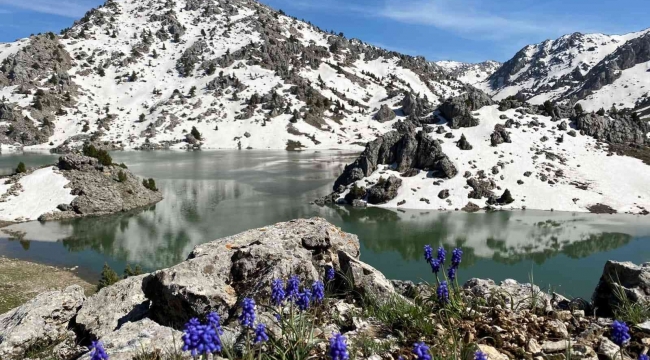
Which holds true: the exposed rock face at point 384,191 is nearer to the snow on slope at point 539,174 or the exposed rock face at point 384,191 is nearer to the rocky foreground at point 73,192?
the snow on slope at point 539,174

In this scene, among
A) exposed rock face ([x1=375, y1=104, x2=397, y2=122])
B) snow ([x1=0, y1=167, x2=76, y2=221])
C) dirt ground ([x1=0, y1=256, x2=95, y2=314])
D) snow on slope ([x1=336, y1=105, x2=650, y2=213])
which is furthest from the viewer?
exposed rock face ([x1=375, y1=104, x2=397, y2=122])

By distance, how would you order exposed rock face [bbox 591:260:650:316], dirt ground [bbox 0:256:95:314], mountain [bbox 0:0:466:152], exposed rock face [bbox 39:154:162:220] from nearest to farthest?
exposed rock face [bbox 591:260:650:316]
dirt ground [bbox 0:256:95:314]
exposed rock face [bbox 39:154:162:220]
mountain [bbox 0:0:466:152]

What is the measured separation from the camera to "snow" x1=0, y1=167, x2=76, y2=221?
4466cm

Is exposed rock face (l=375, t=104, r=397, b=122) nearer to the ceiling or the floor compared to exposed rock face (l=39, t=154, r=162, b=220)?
nearer to the ceiling

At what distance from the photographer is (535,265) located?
106 ft

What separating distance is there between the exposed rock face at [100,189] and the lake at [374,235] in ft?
8.40

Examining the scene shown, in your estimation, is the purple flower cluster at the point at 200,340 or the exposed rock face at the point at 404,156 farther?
the exposed rock face at the point at 404,156

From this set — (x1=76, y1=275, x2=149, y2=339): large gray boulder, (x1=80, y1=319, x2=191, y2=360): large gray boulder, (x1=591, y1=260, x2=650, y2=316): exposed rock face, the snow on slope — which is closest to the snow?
the snow on slope

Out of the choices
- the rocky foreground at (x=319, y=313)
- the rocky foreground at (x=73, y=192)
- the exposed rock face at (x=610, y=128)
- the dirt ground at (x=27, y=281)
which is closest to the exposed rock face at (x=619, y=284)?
the rocky foreground at (x=319, y=313)

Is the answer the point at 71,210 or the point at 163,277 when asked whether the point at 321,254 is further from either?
the point at 71,210

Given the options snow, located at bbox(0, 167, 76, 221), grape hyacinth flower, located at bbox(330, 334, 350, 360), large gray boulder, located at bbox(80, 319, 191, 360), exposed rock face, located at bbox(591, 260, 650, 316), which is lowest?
snow, located at bbox(0, 167, 76, 221)

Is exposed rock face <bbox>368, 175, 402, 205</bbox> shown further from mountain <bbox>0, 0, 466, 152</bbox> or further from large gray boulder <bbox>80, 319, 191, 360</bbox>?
mountain <bbox>0, 0, 466, 152</bbox>

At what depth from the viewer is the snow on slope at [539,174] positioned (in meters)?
53.0

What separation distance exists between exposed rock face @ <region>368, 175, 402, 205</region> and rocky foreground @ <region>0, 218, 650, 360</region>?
4243 cm
